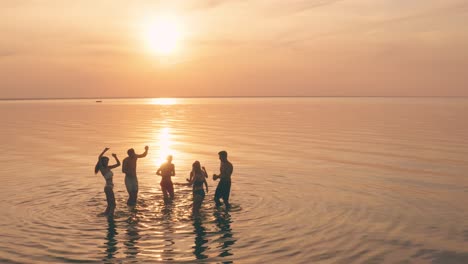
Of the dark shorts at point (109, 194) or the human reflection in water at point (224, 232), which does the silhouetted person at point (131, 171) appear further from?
the human reflection in water at point (224, 232)

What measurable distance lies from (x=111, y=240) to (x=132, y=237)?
0.61 m

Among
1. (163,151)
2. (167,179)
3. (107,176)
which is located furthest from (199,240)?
(163,151)

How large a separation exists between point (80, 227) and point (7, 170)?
15.1 meters

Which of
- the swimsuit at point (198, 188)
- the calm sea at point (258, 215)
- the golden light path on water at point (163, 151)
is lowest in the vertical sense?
the calm sea at point (258, 215)

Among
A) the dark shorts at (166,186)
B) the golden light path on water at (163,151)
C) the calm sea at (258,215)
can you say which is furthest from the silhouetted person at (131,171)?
the golden light path on water at (163,151)

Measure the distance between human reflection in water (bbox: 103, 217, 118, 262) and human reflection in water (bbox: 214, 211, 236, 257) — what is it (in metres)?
2.93

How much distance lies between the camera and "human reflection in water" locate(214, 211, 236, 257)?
37.5 feet

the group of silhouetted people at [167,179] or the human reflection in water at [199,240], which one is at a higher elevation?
the group of silhouetted people at [167,179]

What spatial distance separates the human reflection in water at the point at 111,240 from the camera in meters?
11.1

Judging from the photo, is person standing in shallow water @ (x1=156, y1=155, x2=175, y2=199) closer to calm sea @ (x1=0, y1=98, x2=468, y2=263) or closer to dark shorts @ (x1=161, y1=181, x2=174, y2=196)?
dark shorts @ (x1=161, y1=181, x2=174, y2=196)

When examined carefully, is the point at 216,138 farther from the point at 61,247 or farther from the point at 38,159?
the point at 61,247

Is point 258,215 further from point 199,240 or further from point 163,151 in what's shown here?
point 163,151

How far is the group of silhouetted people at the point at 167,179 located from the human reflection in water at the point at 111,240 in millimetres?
925

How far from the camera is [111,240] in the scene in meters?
12.1
